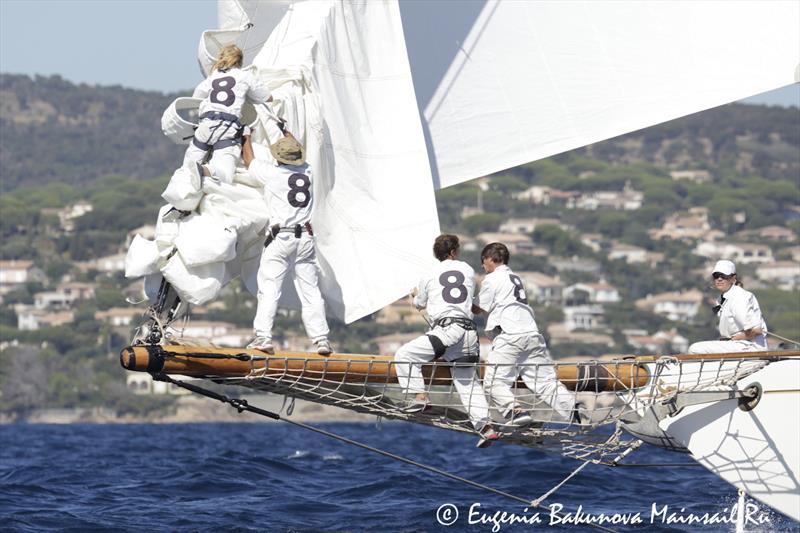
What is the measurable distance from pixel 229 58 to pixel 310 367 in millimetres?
2142

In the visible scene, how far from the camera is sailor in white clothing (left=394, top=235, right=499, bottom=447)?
8.55m

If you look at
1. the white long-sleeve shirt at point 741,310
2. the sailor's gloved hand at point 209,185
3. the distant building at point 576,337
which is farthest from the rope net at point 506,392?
the distant building at point 576,337

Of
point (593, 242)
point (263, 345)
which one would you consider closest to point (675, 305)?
point (593, 242)

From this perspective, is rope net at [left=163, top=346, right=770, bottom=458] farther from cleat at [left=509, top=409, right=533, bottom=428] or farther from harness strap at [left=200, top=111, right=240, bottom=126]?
harness strap at [left=200, top=111, right=240, bottom=126]

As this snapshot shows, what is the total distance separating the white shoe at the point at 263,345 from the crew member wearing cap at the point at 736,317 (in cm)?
264

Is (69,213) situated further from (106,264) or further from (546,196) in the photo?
(546,196)

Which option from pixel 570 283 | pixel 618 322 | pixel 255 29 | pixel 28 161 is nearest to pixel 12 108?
pixel 28 161

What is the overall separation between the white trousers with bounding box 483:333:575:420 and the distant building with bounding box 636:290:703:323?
8355cm

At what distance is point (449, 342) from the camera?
857cm

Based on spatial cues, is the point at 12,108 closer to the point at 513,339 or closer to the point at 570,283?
the point at 570,283

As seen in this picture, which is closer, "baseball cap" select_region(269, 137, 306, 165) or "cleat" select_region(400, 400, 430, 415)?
"cleat" select_region(400, 400, 430, 415)

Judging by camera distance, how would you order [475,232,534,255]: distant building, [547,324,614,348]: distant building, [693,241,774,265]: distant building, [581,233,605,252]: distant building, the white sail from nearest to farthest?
the white sail < [547,324,614,348]: distant building < [693,241,774,265]: distant building < [475,232,534,255]: distant building < [581,233,605,252]: distant building

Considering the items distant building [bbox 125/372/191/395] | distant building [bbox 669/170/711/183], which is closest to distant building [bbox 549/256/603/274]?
distant building [bbox 669/170/711/183]

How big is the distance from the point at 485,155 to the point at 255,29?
6.15 ft
